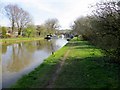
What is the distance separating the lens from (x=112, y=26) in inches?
567

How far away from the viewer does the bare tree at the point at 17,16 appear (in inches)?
3196

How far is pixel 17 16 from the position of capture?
8188 centimetres

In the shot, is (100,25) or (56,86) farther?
(100,25)

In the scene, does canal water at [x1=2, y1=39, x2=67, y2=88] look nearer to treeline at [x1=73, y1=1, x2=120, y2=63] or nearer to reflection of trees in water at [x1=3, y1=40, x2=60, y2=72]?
reflection of trees in water at [x1=3, y1=40, x2=60, y2=72]

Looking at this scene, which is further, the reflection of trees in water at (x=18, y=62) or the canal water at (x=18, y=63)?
the reflection of trees in water at (x=18, y=62)

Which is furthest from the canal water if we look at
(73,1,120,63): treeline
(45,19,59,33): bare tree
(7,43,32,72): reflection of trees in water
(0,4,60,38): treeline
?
(45,19,59,33): bare tree

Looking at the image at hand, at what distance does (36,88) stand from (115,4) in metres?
7.15

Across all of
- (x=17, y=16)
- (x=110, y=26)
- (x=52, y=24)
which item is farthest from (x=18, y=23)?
(x=110, y=26)

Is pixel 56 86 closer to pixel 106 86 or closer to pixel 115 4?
pixel 106 86

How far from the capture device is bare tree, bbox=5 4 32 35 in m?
81.2

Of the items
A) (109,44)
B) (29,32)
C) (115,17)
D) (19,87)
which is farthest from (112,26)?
(29,32)

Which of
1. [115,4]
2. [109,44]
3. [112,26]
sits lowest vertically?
[109,44]

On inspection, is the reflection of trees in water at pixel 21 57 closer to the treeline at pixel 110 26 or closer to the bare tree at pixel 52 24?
Answer: the treeline at pixel 110 26

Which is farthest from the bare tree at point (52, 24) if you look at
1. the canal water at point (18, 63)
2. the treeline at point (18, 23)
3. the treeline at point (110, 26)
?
the treeline at point (110, 26)
